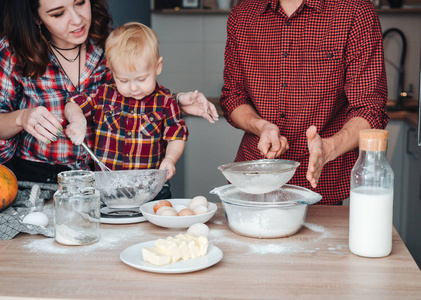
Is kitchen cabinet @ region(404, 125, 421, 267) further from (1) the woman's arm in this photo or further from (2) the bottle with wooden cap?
(1) the woman's arm

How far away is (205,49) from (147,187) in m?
2.85

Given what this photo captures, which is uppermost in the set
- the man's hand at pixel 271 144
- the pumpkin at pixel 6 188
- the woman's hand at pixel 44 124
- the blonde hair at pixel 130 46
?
the blonde hair at pixel 130 46

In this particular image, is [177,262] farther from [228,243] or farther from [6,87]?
[6,87]

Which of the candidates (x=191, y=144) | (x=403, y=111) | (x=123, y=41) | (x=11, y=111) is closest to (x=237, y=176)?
(x=123, y=41)

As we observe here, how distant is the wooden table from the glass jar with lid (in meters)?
0.03

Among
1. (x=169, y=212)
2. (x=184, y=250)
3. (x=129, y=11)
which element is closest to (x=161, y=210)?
(x=169, y=212)

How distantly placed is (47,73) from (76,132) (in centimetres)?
36

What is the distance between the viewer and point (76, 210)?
1275 mm

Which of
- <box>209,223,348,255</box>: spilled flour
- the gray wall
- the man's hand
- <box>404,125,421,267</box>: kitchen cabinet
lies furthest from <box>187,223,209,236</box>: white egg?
<box>404,125,421,267</box>: kitchen cabinet

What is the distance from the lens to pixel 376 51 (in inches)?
68.3

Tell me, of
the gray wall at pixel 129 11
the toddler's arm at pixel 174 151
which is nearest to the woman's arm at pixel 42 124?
the toddler's arm at pixel 174 151

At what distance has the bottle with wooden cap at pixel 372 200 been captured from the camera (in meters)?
1.15

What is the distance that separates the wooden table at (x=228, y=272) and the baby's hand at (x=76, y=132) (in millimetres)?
327

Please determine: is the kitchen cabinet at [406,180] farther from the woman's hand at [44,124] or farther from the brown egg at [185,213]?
the woman's hand at [44,124]
